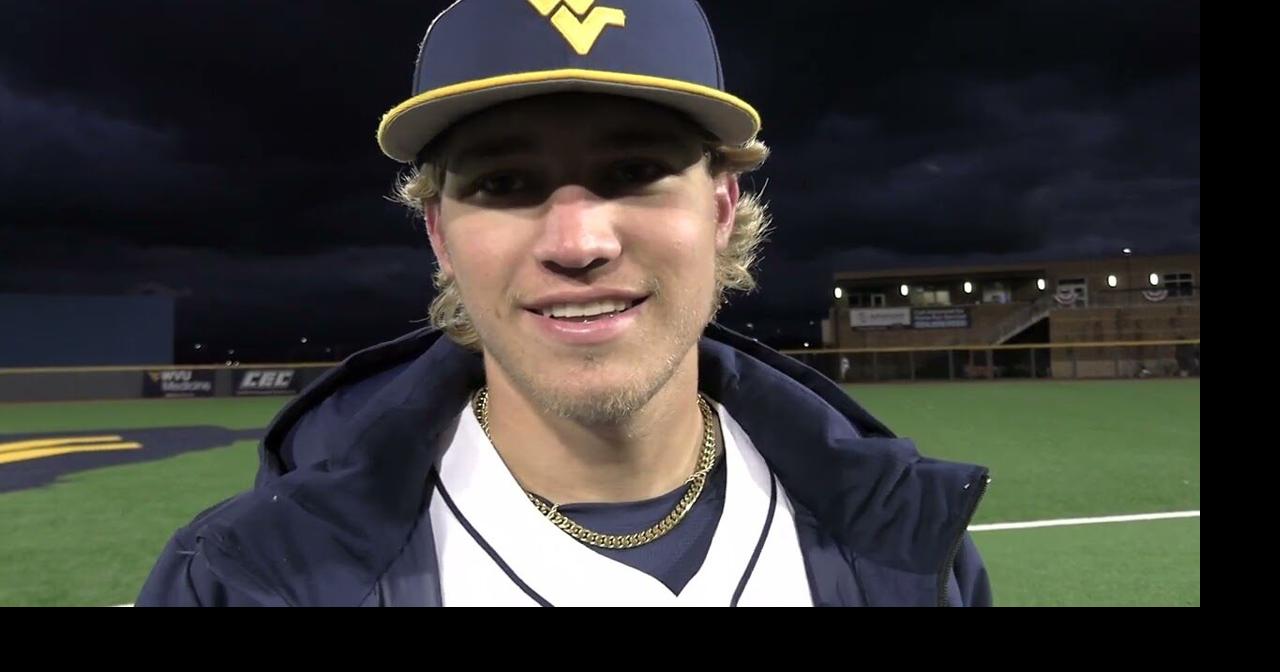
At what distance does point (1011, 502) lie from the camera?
6.93 m

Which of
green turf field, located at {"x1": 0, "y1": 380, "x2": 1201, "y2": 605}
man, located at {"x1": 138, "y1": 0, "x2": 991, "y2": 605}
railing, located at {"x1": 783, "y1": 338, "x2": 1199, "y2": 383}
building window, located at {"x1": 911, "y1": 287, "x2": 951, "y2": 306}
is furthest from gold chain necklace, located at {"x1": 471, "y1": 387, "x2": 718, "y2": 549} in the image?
building window, located at {"x1": 911, "y1": 287, "x2": 951, "y2": 306}

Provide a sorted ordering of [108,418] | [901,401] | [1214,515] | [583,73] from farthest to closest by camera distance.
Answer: [901,401], [108,418], [1214,515], [583,73]

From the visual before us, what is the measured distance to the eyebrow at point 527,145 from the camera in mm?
1551

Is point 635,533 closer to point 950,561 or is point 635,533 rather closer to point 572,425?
point 572,425

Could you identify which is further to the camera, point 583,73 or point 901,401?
point 901,401

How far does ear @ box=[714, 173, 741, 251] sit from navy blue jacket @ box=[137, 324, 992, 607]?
12.4 inches

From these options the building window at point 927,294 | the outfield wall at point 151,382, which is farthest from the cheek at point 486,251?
the building window at point 927,294

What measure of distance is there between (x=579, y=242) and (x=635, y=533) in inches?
27.7

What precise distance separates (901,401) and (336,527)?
57.4 feet

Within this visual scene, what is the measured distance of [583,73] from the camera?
150 cm

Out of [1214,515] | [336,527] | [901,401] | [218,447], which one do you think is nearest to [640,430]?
[336,527]

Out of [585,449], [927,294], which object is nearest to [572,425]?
[585,449]

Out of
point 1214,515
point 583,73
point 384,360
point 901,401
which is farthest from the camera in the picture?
point 901,401

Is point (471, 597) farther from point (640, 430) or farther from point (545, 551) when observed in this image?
point (640, 430)
